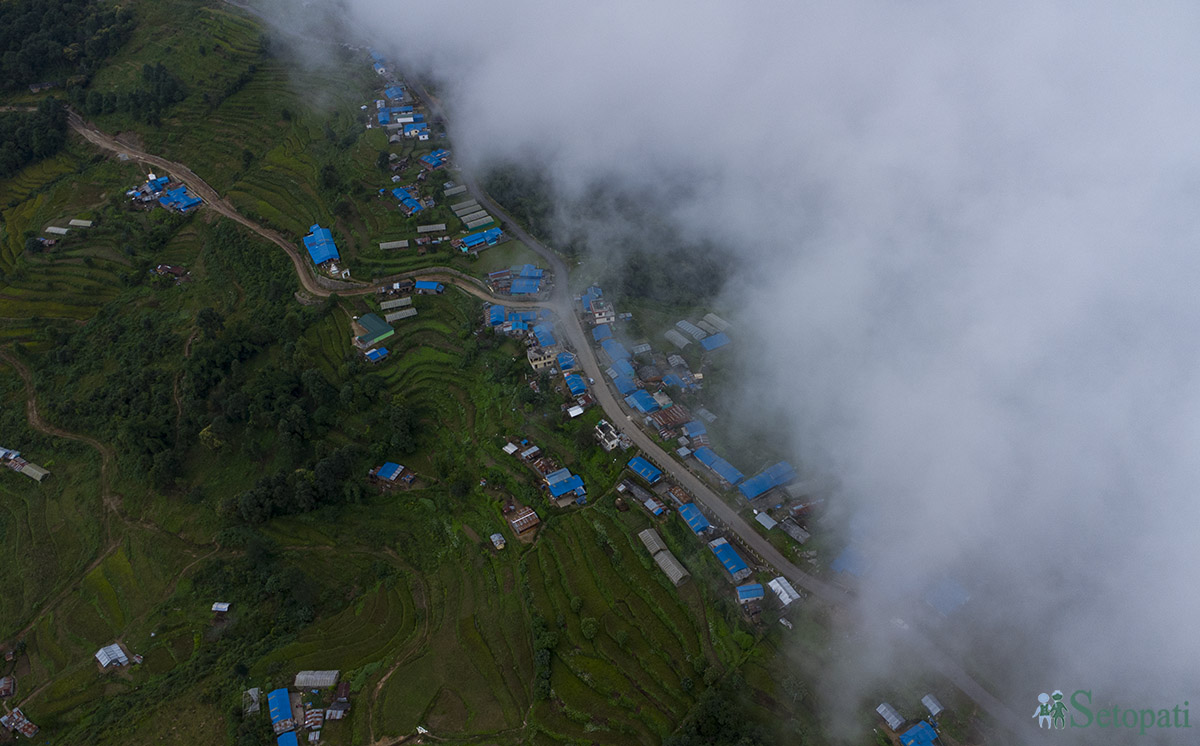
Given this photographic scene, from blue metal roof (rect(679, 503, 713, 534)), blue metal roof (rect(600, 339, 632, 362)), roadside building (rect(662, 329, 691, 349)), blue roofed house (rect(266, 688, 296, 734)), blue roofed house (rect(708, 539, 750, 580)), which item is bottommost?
blue roofed house (rect(266, 688, 296, 734))

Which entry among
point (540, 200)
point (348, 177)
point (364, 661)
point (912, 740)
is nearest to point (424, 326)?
point (540, 200)

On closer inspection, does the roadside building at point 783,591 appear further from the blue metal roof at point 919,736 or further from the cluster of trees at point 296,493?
the cluster of trees at point 296,493

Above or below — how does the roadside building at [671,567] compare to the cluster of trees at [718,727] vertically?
above

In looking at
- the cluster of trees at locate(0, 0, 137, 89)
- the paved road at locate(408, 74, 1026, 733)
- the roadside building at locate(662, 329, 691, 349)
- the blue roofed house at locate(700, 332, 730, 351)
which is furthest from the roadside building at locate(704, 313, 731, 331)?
the cluster of trees at locate(0, 0, 137, 89)

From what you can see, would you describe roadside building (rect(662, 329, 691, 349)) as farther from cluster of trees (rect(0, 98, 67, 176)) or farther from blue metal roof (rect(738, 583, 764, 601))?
cluster of trees (rect(0, 98, 67, 176))

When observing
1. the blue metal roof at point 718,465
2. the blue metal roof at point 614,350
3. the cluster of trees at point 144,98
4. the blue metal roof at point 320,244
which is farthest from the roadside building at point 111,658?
the cluster of trees at point 144,98

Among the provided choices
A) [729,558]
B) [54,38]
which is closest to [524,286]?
[729,558]
